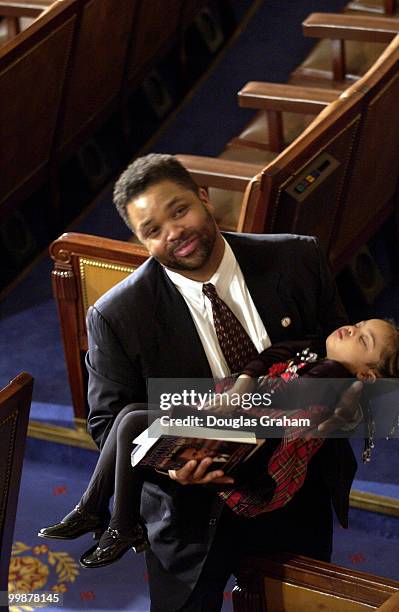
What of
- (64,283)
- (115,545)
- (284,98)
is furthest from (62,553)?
(284,98)

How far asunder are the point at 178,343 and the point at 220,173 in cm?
73

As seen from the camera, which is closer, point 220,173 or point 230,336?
point 230,336

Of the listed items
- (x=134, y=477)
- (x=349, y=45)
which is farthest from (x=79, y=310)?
(x=349, y=45)

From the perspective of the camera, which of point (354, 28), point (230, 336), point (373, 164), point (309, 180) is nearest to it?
point (230, 336)

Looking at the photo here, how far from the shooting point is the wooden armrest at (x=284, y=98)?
205 centimetres

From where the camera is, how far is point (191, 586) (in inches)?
48.1

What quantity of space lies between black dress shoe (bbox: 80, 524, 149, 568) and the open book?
15 centimetres

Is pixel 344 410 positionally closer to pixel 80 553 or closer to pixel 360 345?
pixel 360 345


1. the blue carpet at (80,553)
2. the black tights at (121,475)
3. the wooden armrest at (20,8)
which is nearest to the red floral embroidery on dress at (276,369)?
the black tights at (121,475)

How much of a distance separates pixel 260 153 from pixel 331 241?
32 cm

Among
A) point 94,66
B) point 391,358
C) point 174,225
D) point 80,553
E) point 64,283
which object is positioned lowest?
point 80,553

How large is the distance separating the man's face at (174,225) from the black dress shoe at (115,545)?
28 centimetres

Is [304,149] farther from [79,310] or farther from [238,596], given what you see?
Result: [238,596]

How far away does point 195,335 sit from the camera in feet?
3.92
